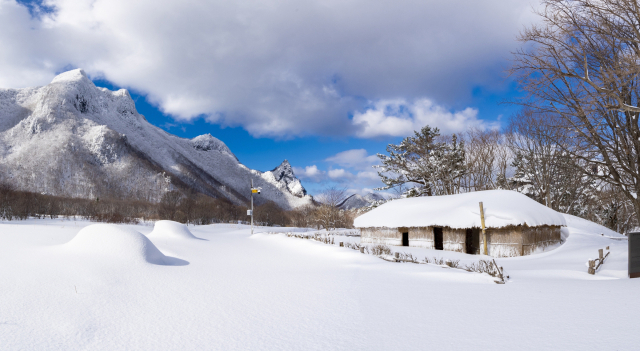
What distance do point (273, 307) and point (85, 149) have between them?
106117 millimetres

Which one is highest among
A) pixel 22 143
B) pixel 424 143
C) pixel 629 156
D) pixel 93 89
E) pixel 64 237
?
pixel 93 89

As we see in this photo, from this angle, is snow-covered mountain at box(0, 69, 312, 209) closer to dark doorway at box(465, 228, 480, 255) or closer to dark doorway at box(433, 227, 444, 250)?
dark doorway at box(433, 227, 444, 250)

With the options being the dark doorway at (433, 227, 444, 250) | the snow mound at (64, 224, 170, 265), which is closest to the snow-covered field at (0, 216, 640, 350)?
the snow mound at (64, 224, 170, 265)

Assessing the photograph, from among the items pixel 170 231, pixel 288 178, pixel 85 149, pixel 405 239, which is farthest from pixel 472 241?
pixel 288 178

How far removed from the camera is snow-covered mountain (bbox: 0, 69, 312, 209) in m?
79.2

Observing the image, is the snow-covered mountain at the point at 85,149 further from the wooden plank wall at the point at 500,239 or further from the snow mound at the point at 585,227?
the snow mound at the point at 585,227

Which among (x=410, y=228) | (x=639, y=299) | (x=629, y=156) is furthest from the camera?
(x=410, y=228)

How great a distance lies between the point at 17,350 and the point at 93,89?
471ft

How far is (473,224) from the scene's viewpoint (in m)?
17.6

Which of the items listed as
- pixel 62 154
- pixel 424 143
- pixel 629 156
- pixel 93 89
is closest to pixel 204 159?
pixel 93 89

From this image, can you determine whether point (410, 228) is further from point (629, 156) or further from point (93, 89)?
point (93, 89)

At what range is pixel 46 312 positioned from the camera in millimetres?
5000

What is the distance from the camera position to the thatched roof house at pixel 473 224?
17094 mm

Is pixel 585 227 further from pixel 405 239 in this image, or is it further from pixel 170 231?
pixel 170 231
